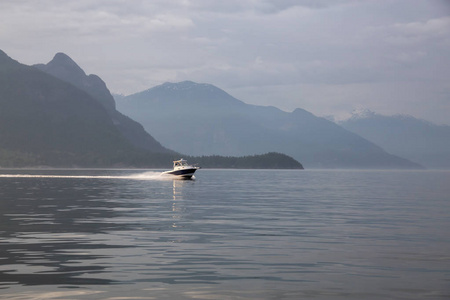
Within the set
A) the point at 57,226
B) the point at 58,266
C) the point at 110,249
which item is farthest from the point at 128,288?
the point at 57,226

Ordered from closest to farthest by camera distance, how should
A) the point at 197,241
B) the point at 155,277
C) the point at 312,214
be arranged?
the point at 155,277, the point at 197,241, the point at 312,214

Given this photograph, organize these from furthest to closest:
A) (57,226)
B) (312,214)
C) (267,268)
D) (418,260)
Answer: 1. (312,214)
2. (57,226)
3. (418,260)
4. (267,268)

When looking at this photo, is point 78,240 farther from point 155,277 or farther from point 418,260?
point 418,260

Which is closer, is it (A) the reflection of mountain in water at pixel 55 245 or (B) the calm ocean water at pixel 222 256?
(B) the calm ocean water at pixel 222 256

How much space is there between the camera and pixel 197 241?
1650 inches

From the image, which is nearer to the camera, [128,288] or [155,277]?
[128,288]

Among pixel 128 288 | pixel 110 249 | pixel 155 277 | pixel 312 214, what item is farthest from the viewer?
pixel 312 214

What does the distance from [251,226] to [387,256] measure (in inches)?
691

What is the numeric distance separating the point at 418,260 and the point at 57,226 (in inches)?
1150

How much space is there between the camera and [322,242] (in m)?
42.0

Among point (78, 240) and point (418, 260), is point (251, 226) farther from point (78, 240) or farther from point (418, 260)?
point (418, 260)

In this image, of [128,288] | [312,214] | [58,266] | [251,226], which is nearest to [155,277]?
[128,288]

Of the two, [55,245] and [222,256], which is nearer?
[222,256]

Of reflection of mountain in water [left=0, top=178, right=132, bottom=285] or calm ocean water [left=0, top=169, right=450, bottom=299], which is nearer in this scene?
calm ocean water [left=0, top=169, right=450, bottom=299]
